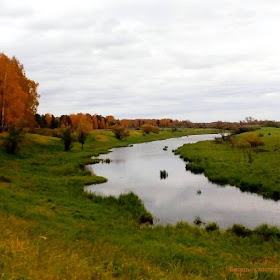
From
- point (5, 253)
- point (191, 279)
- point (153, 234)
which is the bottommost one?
point (153, 234)

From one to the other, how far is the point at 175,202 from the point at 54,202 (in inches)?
432

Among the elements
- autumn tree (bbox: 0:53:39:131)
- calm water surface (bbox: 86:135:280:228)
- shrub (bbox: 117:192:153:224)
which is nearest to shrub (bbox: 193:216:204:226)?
calm water surface (bbox: 86:135:280:228)

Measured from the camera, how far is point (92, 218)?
1994cm

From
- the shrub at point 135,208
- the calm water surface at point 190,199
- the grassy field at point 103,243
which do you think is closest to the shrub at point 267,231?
the grassy field at point 103,243

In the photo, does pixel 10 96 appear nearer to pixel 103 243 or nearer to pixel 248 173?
pixel 248 173

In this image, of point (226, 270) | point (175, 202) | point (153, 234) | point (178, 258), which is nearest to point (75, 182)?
point (175, 202)

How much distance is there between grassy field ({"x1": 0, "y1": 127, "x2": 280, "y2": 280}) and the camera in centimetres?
905

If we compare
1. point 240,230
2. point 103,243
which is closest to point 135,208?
point 240,230

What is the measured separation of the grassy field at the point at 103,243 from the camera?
905 cm

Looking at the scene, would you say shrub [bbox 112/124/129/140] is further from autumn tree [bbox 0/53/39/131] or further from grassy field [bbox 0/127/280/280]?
grassy field [bbox 0/127/280/280]

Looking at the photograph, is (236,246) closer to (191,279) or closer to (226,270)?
(226,270)

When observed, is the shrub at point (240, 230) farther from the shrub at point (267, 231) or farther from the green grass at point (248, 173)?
the green grass at point (248, 173)

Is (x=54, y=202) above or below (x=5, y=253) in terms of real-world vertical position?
below

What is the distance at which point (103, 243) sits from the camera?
554 inches
